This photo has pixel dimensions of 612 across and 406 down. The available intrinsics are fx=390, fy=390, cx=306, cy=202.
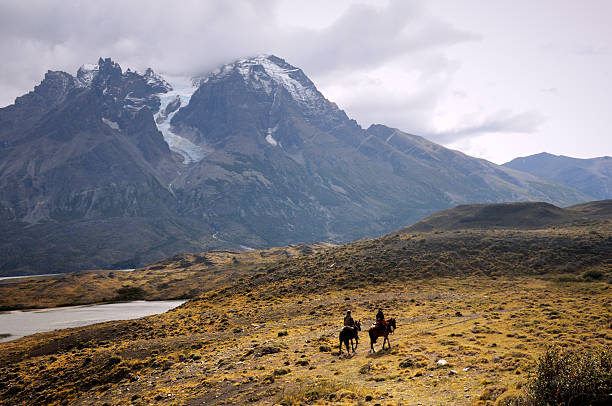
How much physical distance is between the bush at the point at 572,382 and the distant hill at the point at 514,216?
447ft

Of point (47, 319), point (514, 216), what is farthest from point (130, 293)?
point (514, 216)

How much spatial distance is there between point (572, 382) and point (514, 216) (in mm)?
160468

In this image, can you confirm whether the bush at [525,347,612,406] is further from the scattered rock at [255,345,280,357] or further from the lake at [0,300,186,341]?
the lake at [0,300,186,341]

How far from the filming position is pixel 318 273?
91.9 metres

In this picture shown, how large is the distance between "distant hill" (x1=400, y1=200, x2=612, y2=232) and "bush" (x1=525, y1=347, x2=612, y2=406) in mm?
136158

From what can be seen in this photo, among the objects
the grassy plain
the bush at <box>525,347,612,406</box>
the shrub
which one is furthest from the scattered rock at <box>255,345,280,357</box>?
the shrub

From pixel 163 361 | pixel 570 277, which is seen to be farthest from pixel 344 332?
pixel 570 277

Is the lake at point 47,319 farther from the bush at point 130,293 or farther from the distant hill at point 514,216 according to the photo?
the distant hill at point 514,216

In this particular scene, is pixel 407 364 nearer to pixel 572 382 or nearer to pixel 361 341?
pixel 361 341

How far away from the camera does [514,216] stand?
157500 mm

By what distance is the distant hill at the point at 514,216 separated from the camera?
469 ft

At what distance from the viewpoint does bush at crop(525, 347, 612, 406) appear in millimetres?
14744

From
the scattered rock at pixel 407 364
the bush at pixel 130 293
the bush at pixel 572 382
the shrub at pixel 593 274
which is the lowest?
the bush at pixel 130 293

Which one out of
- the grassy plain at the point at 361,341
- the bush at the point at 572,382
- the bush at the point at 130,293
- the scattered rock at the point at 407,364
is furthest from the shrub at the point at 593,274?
the bush at the point at 130,293
